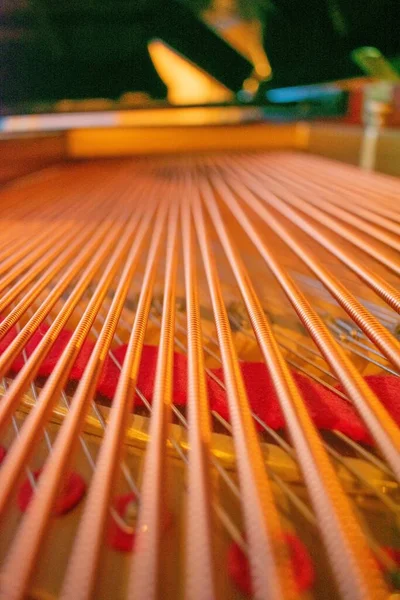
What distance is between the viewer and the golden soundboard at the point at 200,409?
0.38 metres

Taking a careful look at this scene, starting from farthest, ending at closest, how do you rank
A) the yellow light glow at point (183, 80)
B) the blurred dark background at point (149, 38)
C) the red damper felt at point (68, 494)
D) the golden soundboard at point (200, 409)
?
1. the yellow light glow at point (183, 80)
2. the blurred dark background at point (149, 38)
3. the red damper felt at point (68, 494)
4. the golden soundboard at point (200, 409)

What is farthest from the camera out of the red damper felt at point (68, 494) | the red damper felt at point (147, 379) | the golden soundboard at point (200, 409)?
the red damper felt at point (147, 379)

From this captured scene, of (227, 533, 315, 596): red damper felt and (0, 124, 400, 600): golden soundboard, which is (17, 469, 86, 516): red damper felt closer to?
(0, 124, 400, 600): golden soundboard

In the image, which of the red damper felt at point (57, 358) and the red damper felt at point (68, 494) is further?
the red damper felt at point (57, 358)

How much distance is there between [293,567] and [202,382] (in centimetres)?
22

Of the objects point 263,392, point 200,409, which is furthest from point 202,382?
point 263,392

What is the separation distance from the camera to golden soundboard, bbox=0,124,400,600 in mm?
380

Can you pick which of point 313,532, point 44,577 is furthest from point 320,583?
point 44,577

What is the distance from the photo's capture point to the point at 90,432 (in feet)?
2.35

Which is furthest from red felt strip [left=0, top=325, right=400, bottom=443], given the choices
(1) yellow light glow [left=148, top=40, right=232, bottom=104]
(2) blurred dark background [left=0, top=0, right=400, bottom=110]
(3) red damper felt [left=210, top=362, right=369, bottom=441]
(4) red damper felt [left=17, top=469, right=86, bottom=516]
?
(1) yellow light glow [left=148, top=40, right=232, bottom=104]

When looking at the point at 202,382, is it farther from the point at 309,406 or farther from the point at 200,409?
the point at 309,406

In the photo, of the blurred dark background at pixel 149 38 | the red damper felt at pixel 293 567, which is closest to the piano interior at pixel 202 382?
the red damper felt at pixel 293 567

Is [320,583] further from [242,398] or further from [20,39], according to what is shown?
[20,39]

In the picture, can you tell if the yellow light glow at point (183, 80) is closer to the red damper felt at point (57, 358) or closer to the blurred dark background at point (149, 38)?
the blurred dark background at point (149, 38)
